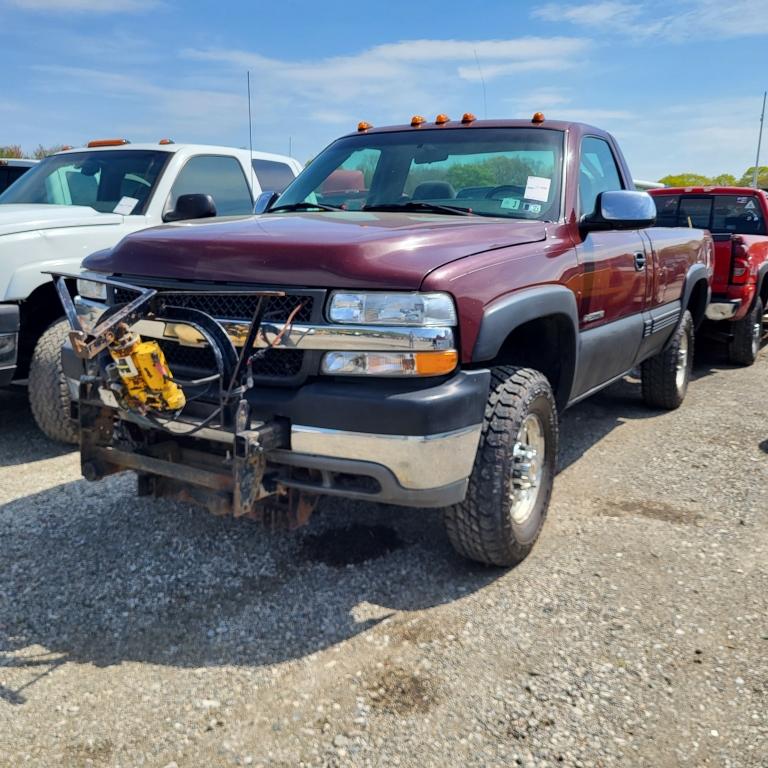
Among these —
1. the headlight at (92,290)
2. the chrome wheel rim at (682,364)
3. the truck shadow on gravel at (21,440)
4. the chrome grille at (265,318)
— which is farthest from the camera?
the chrome wheel rim at (682,364)

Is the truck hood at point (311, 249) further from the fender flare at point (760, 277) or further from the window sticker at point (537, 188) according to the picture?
the fender flare at point (760, 277)

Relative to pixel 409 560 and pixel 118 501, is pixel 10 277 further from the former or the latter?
pixel 409 560

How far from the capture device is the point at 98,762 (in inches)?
88.4

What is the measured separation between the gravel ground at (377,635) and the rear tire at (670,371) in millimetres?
1589

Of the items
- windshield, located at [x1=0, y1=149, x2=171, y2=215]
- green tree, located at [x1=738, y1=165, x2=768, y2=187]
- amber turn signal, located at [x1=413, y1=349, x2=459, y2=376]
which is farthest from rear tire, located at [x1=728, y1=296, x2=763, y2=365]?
green tree, located at [x1=738, y1=165, x2=768, y2=187]

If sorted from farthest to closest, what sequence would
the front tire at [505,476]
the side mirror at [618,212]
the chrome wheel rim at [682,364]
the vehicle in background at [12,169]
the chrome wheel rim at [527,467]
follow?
the vehicle in background at [12,169], the chrome wheel rim at [682,364], the side mirror at [618,212], the chrome wheel rim at [527,467], the front tire at [505,476]

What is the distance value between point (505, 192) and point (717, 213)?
17.5 feet

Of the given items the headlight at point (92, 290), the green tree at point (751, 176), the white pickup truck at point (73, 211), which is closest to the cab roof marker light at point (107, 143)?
the white pickup truck at point (73, 211)

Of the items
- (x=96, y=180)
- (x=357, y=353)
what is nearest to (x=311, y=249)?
(x=357, y=353)

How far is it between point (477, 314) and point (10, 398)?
4.97 m

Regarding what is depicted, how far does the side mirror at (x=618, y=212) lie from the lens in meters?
3.81

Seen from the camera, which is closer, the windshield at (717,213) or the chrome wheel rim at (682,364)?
the chrome wheel rim at (682,364)

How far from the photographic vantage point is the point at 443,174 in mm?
4207

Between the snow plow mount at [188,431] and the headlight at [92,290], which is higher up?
the headlight at [92,290]
